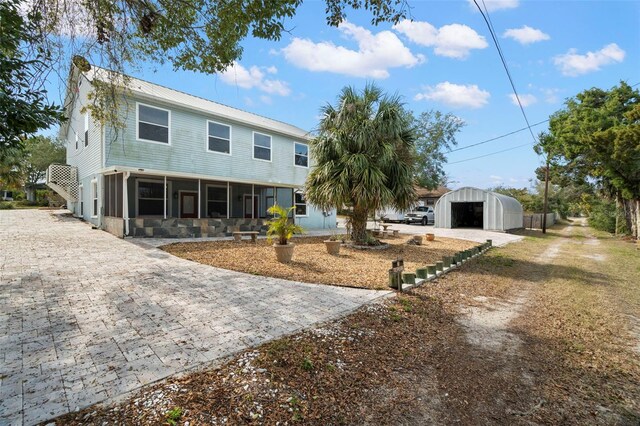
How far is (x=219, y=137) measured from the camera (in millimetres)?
15312

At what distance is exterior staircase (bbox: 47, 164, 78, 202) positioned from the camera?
55.1 ft

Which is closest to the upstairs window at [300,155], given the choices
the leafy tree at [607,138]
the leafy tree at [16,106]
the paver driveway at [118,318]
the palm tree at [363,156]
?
the palm tree at [363,156]

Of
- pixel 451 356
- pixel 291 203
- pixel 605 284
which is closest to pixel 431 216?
pixel 291 203

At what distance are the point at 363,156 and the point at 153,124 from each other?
Result: 8.92m

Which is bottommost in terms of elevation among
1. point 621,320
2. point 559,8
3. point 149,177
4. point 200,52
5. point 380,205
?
point 621,320

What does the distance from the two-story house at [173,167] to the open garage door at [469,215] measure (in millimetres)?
13385

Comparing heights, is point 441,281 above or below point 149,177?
below

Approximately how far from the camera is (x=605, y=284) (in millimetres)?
7434

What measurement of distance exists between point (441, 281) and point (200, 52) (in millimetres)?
7166

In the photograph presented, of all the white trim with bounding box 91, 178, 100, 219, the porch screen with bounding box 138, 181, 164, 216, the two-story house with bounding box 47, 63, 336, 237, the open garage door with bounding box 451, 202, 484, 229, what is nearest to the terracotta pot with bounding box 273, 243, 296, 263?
the two-story house with bounding box 47, 63, 336, 237

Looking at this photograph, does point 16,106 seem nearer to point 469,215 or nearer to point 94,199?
point 94,199

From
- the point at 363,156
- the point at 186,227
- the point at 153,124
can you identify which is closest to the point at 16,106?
the point at 363,156

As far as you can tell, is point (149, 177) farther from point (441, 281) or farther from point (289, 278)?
point (441, 281)

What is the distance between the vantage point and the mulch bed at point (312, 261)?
22.4ft
